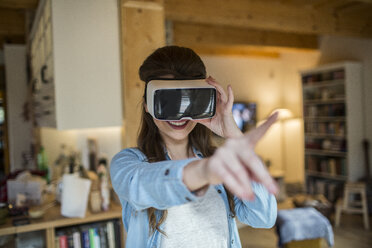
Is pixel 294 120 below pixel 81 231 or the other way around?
the other way around

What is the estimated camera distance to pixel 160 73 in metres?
0.92

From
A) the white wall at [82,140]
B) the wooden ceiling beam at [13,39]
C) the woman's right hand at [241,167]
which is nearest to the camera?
the woman's right hand at [241,167]

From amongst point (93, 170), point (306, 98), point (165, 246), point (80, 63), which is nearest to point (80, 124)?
point (80, 63)

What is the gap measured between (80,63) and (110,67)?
0.62 ft

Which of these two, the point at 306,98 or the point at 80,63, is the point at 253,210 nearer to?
the point at 80,63

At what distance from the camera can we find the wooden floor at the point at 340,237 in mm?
3607

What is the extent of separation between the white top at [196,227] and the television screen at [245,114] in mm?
5409

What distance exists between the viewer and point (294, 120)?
6.65m

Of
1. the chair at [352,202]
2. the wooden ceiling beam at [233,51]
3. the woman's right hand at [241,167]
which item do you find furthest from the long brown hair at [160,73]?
the wooden ceiling beam at [233,51]

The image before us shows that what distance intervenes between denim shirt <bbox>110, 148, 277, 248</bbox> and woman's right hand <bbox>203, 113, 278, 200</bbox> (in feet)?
0.43

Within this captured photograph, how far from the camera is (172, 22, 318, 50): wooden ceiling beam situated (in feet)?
16.6

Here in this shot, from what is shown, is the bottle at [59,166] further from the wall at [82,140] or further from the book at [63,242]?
the book at [63,242]

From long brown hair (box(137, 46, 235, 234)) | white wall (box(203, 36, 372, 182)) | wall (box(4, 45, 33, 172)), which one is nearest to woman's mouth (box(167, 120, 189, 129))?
long brown hair (box(137, 46, 235, 234))

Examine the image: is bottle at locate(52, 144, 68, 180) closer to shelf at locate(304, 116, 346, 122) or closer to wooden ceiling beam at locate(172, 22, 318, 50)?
wooden ceiling beam at locate(172, 22, 318, 50)
